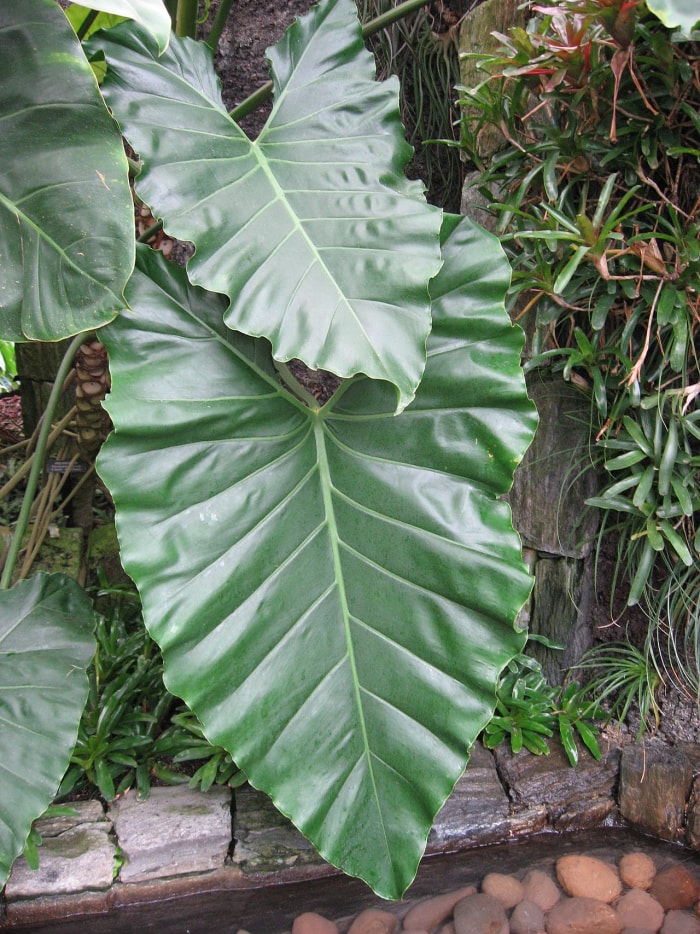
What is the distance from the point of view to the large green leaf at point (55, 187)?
95 centimetres

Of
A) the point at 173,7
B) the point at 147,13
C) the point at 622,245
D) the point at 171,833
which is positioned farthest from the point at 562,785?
the point at 173,7

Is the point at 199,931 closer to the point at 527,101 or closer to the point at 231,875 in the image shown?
the point at 231,875

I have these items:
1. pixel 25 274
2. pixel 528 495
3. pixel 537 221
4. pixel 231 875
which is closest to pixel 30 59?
pixel 25 274

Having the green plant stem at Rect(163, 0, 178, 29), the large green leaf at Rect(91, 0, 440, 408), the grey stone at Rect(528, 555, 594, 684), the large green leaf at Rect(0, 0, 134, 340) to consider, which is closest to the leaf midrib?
the large green leaf at Rect(91, 0, 440, 408)

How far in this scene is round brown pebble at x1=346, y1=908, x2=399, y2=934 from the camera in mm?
1431

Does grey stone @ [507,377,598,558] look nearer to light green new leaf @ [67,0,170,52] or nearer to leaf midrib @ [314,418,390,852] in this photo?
leaf midrib @ [314,418,390,852]

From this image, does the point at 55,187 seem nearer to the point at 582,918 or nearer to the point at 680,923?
the point at 582,918

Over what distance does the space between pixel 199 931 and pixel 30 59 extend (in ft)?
5.13

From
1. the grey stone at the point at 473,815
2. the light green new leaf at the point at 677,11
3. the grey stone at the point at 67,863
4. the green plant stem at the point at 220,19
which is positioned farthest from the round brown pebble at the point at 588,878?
the green plant stem at the point at 220,19

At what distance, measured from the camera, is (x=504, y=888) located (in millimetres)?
1511

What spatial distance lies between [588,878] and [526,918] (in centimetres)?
18

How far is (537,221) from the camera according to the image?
149cm

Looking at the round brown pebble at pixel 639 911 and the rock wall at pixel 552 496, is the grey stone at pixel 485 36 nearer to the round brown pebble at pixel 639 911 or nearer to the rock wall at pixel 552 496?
the rock wall at pixel 552 496

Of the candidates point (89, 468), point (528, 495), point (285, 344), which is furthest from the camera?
point (89, 468)
